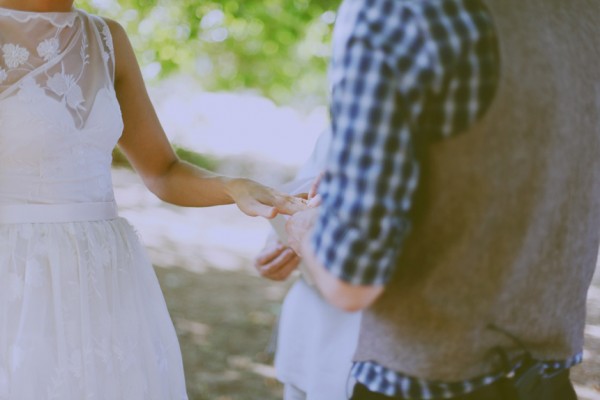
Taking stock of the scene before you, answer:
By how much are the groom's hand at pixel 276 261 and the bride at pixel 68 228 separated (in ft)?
1.64

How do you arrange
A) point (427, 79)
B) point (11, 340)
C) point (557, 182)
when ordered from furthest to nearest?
point (11, 340) → point (557, 182) → point (427, 79)

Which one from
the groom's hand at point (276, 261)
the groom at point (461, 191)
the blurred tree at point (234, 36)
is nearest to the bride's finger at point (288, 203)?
the groom's hand at point (276, 261)

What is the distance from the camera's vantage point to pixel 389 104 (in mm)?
1348

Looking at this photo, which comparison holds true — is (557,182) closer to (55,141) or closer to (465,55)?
(465,55)

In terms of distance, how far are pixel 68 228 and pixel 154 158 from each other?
1.53ft

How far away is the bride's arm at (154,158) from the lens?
8.11 ft

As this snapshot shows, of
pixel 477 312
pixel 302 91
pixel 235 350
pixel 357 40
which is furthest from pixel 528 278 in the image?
pixel 302 91

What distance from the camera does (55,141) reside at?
7.07 feet

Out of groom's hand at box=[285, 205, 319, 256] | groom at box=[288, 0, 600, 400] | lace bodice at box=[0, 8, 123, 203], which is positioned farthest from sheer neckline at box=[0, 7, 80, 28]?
groom at box=[288, 0, 600, 400]

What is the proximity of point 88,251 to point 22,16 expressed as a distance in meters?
0.68

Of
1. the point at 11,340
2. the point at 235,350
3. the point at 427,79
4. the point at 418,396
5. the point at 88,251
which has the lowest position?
the point at 235,350

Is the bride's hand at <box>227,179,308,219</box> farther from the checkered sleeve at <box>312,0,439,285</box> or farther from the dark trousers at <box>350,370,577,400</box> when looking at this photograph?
the checkered sleeve at <box>312,0,439,285</box>

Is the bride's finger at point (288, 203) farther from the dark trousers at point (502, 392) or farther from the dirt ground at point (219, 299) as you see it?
the dirt ground at point (219, 299)

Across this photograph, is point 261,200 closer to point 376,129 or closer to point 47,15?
point 47,15
